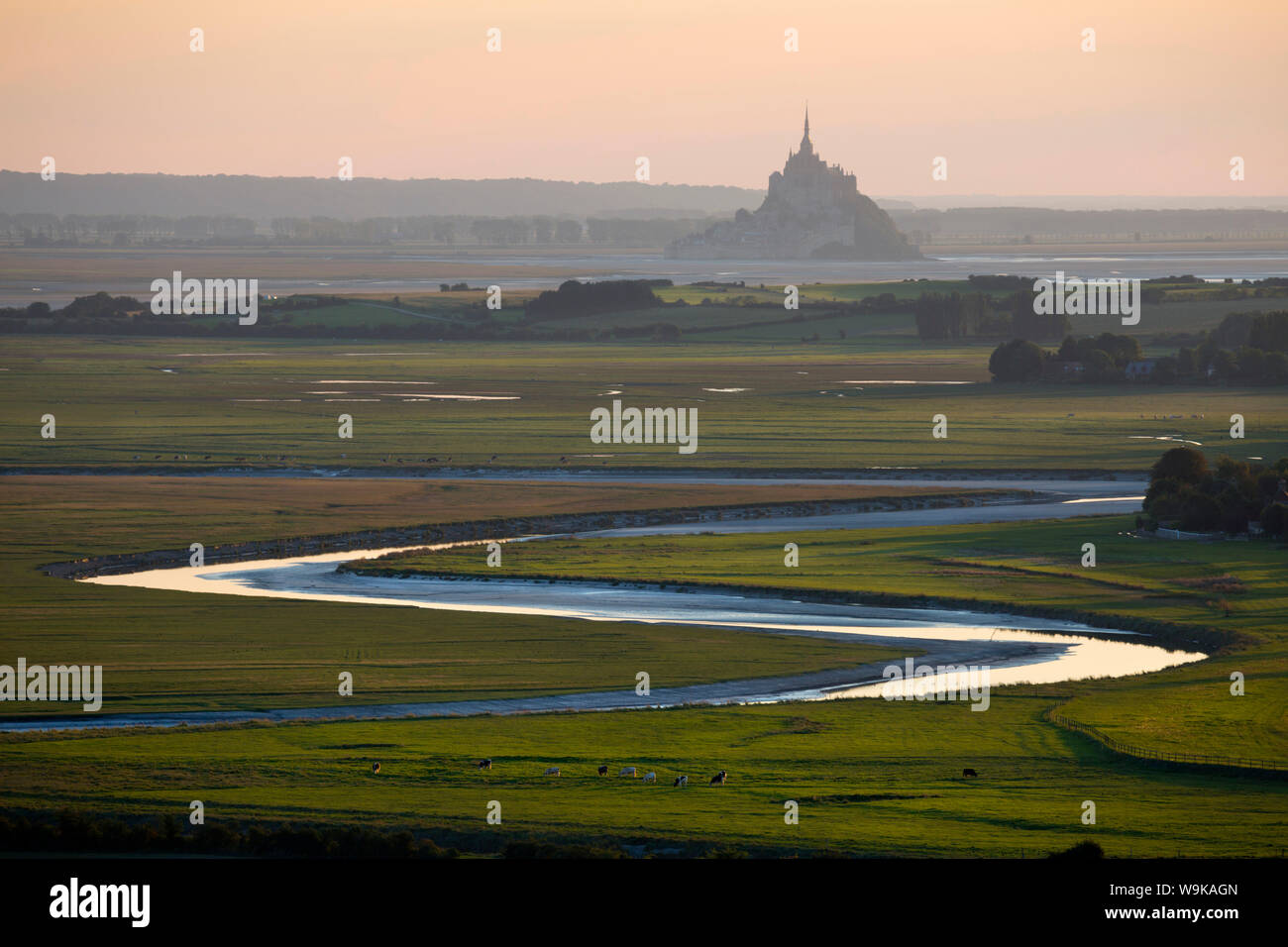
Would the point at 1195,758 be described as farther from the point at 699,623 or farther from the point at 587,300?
the point at 587,300

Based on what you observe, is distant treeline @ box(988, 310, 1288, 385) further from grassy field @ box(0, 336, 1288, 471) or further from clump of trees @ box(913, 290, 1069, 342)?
clump of trees @ box(913, 290, 1069, 342)

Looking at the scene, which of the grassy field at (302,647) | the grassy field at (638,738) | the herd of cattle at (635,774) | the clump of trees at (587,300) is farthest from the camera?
the clump of trees at (587,300)

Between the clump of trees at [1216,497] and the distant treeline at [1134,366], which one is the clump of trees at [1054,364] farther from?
the clump of trees at [1216,497]

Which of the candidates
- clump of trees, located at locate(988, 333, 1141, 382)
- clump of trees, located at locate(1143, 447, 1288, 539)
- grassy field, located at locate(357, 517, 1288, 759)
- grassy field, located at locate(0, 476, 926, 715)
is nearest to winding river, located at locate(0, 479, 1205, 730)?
grassy field, located at locate(0, 476, 926, 715)

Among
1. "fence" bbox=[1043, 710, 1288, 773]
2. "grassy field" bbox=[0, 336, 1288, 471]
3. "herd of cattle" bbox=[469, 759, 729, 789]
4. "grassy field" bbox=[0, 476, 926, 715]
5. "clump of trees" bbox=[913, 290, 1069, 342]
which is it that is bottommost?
"fence" bbox=[1043, 710, 1288, 773]

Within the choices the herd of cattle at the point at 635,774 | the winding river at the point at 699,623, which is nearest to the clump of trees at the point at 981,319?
the winding river at the point at 699,623
